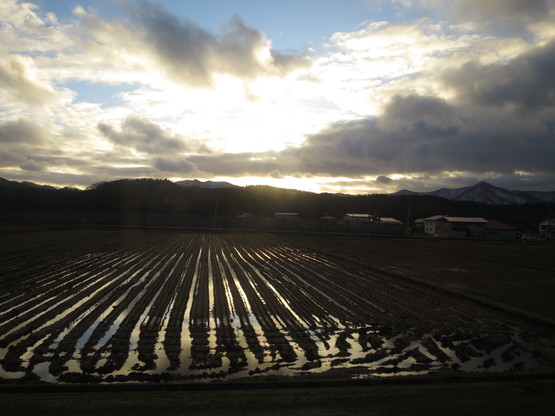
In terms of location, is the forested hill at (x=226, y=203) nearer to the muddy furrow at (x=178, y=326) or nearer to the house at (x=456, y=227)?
the house at (x=456, y=227)

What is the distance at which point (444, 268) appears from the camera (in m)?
23.0

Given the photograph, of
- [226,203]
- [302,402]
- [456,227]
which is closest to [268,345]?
[302,402]

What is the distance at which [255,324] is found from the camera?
9.60 meters

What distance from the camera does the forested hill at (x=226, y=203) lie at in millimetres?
106812

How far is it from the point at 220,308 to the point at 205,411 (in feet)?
20.0

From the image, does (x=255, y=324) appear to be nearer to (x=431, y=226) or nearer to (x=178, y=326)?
(x=178, y=326)

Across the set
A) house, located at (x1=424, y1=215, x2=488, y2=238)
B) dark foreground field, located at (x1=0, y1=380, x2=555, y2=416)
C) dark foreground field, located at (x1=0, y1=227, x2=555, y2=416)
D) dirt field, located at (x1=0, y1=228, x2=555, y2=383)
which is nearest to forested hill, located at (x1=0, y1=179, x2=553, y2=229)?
house, located at (x1=424, y1=215, x2=488, y2=238)

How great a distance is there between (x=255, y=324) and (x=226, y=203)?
106m

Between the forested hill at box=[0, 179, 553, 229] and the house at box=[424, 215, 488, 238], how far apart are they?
760cm

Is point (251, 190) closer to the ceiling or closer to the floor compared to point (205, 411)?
closer to the ceiling

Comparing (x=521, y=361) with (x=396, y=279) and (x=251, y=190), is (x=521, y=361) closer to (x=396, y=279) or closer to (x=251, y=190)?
(x=396, y=279)

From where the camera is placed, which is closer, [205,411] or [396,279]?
[205,411]

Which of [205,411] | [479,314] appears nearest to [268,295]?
[479,314]

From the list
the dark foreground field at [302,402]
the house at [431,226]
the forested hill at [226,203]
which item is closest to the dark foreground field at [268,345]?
the dark foreground field at [302,402]
